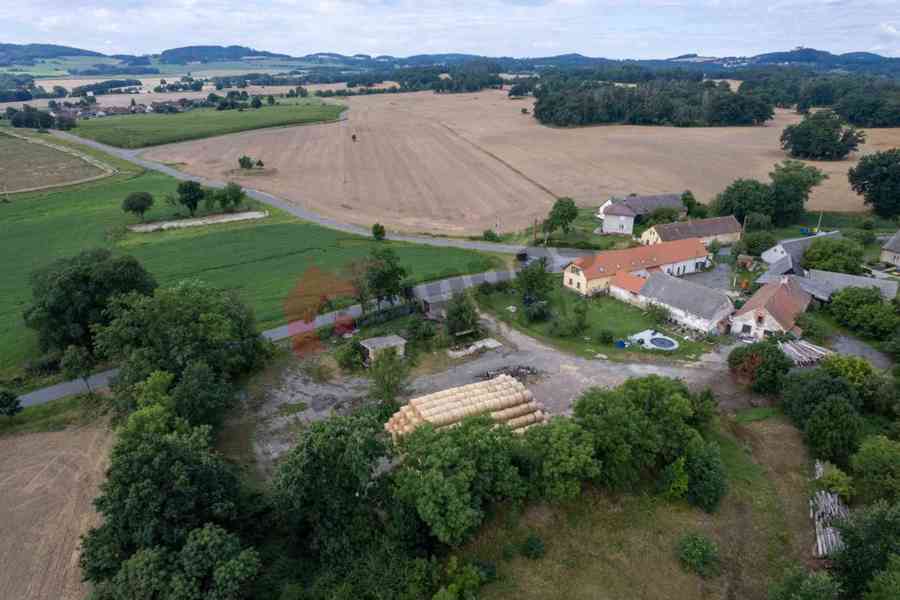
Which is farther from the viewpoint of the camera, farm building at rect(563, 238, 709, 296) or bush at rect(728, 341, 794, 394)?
farm building at rect(563, 238, 709, 296)

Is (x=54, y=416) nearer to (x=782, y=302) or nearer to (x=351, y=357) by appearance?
(x=351, y=357)

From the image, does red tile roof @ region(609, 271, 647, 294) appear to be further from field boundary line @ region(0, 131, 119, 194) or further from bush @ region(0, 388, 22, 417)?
field boundary line @ region(0, 131, 119, 194)

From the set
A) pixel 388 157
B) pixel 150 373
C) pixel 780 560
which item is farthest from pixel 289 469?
pixel 388 157

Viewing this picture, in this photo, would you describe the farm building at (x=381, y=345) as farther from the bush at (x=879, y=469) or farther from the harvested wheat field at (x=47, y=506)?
the bush at (x=879, y=469)

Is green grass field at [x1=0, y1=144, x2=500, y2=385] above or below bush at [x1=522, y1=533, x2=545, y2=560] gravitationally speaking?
above

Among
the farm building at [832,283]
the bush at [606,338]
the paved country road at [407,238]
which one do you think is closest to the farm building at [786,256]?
the farm building at [832,283]

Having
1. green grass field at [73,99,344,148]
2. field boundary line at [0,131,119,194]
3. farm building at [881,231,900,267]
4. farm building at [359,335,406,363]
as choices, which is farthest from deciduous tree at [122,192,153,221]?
farm building at [881,231,900,267]

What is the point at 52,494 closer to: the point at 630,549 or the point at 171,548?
the point at 171,548
